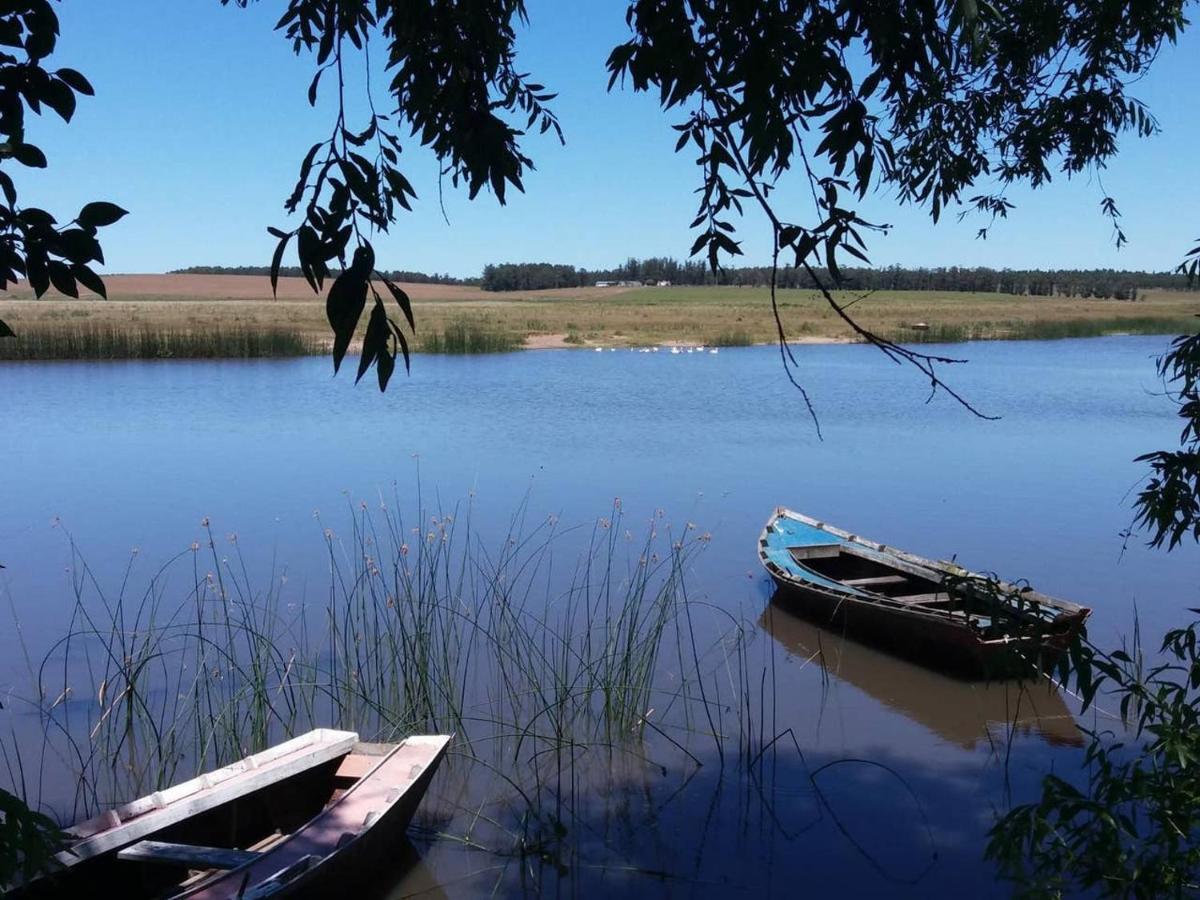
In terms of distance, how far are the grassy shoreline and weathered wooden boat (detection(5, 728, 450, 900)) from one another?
3.76 metres

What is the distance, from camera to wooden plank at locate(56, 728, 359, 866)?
3.68 meters

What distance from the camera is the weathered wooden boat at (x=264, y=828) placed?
11.9 ft

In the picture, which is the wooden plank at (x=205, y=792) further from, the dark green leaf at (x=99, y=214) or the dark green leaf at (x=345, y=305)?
the dark green leaf at (x=345, y=305)

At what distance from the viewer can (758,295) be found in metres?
78.0

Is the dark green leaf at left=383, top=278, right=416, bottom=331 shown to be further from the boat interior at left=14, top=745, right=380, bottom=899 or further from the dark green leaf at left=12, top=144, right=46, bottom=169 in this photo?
the boat interior at left=14, top=745, right=380, bottom=899

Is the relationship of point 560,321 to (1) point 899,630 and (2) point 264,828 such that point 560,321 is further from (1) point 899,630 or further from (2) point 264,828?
(2) point 264,828

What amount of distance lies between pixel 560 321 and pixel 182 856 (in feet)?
143

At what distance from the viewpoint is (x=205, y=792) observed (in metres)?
4.05

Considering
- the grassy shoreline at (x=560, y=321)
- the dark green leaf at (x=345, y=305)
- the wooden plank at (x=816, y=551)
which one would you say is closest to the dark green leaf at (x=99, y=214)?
the dark green leaf at (x=345, y=305)

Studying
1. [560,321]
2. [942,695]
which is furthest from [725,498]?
[560,321]

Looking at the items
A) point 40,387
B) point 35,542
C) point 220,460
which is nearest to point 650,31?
point 35,542

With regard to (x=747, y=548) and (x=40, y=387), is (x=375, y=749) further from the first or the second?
(x=40, y=387)

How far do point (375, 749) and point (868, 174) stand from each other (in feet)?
11.1

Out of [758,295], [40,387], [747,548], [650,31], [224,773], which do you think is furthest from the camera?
[758,295]
